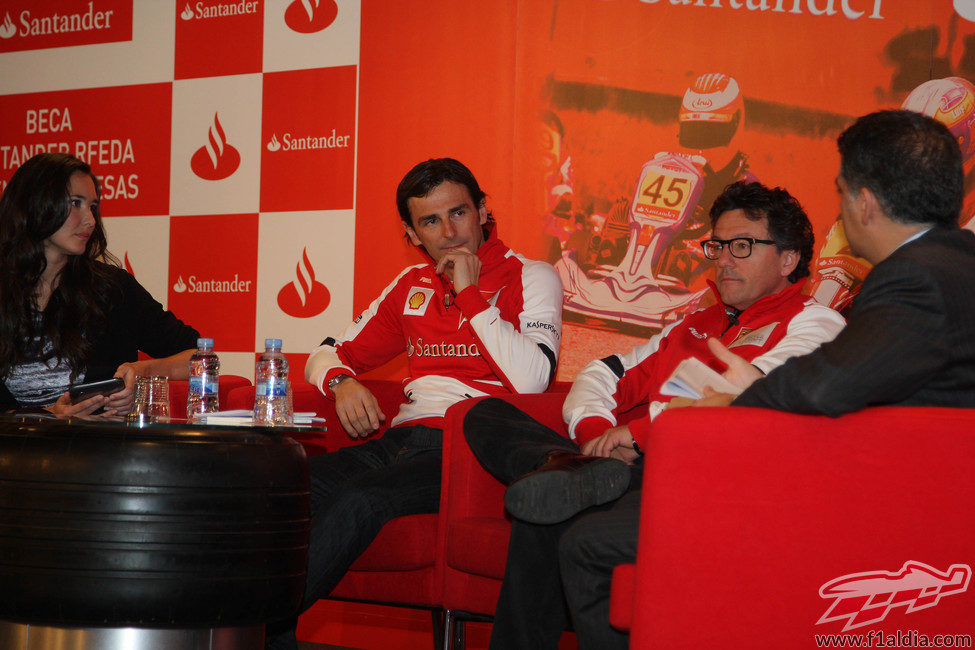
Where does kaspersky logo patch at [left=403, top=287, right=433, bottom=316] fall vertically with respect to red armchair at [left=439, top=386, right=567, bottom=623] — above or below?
above

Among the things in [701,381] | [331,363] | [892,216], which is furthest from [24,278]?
[892,216]

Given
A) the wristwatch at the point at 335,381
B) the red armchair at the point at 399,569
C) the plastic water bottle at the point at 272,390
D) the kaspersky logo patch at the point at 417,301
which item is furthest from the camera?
the kaspersky logo patch at the point at 417,301

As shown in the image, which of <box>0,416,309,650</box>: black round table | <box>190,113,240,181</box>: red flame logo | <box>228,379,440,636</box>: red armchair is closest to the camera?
<box>0,416,309,650</box>: black round table

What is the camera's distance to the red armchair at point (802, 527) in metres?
1.35

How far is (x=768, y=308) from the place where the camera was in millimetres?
2221

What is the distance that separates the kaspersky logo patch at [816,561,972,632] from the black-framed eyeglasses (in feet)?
3.48

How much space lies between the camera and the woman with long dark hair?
2.50 m

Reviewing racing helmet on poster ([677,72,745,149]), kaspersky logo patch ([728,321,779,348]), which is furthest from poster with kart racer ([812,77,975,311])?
kaspersky logo patch ([728,321,779,348])

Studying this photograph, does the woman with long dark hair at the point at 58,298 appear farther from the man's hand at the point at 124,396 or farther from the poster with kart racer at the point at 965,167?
the poster with kart racer at the point at 965,167

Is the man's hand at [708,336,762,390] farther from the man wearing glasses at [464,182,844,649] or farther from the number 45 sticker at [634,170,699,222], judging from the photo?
the number 45 sticker at [634,170,699,222]

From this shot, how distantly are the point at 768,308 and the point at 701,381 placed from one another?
628 mm

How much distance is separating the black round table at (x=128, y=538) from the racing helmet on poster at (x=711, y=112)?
2092mm

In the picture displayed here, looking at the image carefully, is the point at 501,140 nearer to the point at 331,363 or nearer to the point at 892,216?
the point at 331,363

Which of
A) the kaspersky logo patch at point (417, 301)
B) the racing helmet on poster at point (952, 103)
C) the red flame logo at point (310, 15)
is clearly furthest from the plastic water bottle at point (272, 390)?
the racing helmet on poster at point (952, 103)
